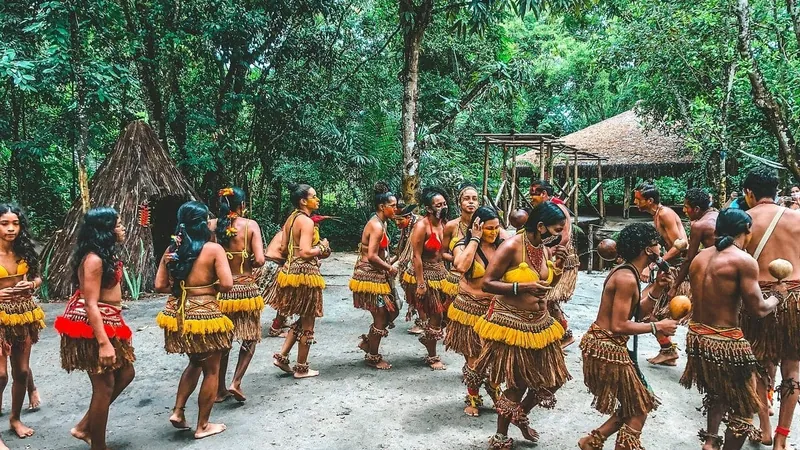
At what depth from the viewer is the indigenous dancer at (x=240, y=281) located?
4.40 m

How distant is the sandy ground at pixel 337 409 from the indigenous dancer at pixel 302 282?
0.92 feet

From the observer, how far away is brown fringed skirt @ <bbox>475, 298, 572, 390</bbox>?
344 centimetres

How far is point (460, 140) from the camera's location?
1574 cm

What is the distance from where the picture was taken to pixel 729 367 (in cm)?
313

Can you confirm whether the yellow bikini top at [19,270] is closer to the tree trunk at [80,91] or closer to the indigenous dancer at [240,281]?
the indigenous dancer at [240,281]

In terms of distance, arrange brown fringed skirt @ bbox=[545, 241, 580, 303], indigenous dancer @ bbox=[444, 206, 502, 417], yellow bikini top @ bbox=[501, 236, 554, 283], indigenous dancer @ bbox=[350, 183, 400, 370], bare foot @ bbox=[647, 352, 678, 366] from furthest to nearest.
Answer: brown fringed skirt @ bbox=[545, 241, 580, 303], bare foot @ bbox=[647, 352, 678, 366], indigenous dancer @ bbox=[350, 183, 400, 370], indigenous dancer @ bbox=[444, 206, 502, 417], yellow bikini top @ bbox=[501, 236, 554, 283]

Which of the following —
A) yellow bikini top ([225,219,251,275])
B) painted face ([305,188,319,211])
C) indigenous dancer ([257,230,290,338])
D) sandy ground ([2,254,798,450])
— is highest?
painted face ([305,188,319,211])

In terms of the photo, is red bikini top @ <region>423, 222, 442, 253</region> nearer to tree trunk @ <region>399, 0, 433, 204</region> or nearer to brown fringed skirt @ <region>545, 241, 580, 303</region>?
brown fringed skirt @ <region>545, 241, 580, 303</region>

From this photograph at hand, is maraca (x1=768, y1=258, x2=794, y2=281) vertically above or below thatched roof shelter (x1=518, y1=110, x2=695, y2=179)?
below

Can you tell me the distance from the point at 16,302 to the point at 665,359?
592 cm

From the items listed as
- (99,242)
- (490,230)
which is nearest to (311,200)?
(490,230)

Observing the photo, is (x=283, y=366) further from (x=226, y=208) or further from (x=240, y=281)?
(x=226, y=208)

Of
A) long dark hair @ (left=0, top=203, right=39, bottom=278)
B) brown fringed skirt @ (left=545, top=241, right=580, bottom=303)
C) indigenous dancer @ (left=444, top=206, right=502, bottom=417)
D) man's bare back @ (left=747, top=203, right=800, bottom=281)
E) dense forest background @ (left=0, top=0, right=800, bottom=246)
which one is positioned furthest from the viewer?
dense forest background @ (left=0, top=0, right=800, bottom=246)

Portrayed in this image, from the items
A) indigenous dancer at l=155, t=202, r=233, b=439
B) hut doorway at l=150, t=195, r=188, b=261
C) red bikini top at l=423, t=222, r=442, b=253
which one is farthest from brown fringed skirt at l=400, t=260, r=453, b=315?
hut doorway at l=150, t=195, r=188, b=261
